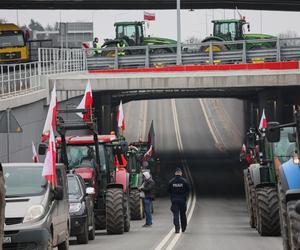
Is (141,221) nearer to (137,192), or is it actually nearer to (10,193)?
(137,192)

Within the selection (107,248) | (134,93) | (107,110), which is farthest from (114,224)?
(134,93)

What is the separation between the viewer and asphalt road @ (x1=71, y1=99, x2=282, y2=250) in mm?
23922

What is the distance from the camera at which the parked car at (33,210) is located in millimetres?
17312

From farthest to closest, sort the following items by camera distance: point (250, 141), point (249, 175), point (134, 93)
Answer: point (134, 93) < point (250, 141) < point (249, 175)

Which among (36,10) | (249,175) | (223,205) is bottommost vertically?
(223,205)

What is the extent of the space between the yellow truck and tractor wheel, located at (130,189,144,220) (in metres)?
35.0

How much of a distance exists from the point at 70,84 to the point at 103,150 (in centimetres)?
2014

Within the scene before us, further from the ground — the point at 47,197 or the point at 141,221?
the point at 47,197

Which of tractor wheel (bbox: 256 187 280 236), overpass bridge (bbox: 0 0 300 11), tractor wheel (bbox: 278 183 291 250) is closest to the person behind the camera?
tractor wheel (bbox: 278 183 291 250)

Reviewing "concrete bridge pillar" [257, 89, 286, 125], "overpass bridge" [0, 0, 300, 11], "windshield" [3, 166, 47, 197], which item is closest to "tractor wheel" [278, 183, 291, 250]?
"windshield" [3, 166, 47, 197]

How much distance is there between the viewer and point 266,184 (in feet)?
81.5

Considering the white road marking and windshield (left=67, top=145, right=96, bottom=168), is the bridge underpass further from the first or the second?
windshield (left=67, top=145, right=96, bottom=168)

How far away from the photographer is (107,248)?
72.0 ft

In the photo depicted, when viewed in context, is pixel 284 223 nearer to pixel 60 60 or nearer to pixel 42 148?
pixel 42 148
